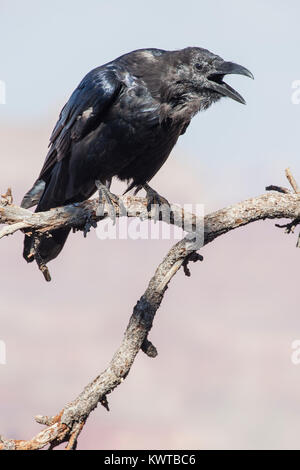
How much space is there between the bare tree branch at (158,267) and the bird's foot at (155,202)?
66 millimetres

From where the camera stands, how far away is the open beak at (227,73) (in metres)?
6.79

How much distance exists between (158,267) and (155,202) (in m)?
1.23

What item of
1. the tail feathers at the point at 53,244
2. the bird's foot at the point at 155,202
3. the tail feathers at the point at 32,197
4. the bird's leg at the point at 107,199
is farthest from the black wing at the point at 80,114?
Answer: the bird's foot at the point at 155,202

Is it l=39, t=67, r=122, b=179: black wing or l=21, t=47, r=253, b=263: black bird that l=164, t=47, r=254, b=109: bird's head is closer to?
l=21, t=47, r=253, b=263: black bird

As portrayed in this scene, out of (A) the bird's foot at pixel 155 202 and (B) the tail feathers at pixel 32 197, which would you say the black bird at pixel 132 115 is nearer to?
(A) the bird's foot at pixel 155 202

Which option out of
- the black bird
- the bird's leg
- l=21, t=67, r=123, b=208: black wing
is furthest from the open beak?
the bird's leg

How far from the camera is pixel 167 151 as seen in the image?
7.35 meters

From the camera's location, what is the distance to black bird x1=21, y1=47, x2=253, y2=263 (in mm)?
6875

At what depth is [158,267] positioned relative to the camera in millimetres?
6238

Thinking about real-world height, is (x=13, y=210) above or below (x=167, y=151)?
below
